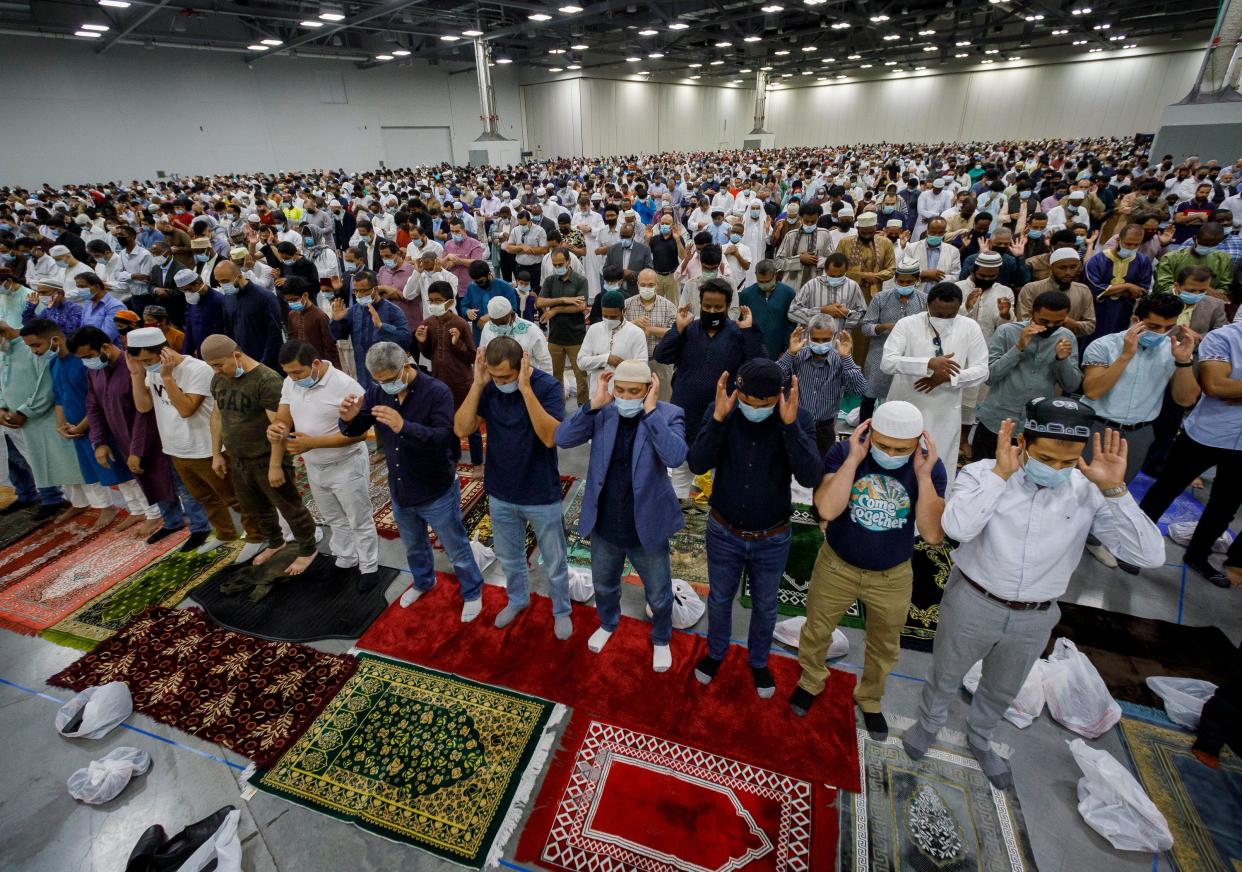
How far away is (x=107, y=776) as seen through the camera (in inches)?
115

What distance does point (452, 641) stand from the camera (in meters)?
3.82

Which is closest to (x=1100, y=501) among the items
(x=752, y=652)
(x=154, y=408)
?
(x=752, y=652)

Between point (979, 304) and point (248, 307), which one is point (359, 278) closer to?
point (248, 307)

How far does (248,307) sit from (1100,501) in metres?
6.62

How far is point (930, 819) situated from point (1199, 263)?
5.97 m

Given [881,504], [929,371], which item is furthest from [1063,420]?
[929,371]

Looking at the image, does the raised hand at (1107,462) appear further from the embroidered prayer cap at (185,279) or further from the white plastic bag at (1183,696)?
the embroidered prayer cap at (185,279)

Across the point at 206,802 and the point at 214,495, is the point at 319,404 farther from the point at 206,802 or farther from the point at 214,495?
the point at 206,802

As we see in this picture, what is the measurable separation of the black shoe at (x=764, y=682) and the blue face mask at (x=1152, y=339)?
3.25 metres

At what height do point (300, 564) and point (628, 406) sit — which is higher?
point (628, 406)

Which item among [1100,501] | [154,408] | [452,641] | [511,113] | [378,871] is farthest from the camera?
[511,113]

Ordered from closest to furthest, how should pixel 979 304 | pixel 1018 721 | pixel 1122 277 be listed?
1. pixel 1018 721
2. pixel 979 304
3. pixel 1122 277

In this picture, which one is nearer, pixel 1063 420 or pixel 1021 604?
pixel 1063 420

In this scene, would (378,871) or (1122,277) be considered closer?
(378,871)
